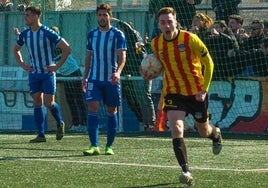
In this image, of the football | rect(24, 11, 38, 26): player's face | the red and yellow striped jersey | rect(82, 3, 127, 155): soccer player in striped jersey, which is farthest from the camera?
rect(24, 11, 38, 26): player's face

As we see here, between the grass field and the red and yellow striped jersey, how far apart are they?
93 centimetres

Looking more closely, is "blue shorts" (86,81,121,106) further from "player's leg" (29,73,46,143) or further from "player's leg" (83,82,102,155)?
Answer: "player's leg" (29,73,46,143)

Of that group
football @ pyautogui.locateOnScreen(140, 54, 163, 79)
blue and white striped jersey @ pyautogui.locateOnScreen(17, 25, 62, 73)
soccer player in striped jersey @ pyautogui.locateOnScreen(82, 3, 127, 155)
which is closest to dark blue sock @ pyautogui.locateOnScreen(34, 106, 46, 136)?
blue and white striped jersey @ pyautogui.locateOnScreen(17, 25, 62, 73)

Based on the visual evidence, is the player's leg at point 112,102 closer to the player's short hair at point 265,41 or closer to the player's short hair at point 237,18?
the player's short hair at point 265,41

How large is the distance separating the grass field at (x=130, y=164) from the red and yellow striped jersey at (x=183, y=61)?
933mm

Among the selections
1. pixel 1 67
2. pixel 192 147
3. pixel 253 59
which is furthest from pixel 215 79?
pixel 1 67

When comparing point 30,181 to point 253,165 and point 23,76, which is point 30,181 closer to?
point 253,165

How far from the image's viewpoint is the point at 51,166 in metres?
11.1

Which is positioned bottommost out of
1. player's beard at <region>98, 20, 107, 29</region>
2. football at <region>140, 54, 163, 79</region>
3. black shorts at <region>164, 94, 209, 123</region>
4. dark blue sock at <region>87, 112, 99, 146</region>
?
dark blue sock at <region>87, 112, 99, 146</region>

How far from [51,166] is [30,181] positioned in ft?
4.73

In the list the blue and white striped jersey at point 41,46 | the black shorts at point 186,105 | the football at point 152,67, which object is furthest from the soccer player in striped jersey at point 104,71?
the black shorts at point 186,105

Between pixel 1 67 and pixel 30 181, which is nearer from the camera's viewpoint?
pixel 30 181

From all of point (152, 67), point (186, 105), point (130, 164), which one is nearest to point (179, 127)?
point (186, 105)

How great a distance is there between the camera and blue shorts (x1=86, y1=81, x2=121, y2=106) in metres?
12.9
